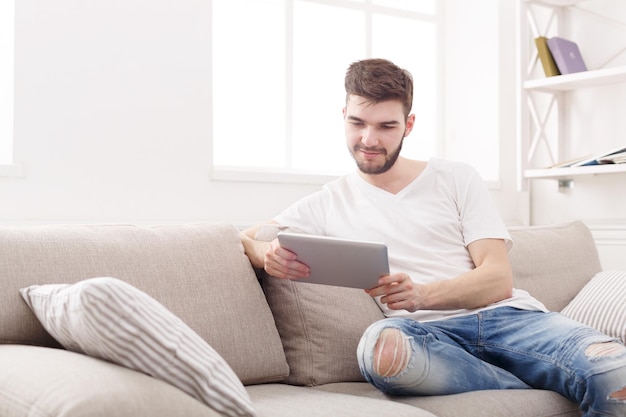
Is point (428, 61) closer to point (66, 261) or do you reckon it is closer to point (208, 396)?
point (66, 261)

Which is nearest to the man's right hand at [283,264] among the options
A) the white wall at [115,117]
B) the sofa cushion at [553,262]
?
the sofa cushion at [553,262]

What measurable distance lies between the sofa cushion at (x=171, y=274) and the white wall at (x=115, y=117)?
0.93m

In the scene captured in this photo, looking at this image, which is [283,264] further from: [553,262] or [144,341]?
[553,262]

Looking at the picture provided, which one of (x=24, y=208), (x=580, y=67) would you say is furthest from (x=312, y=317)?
(x=580, y=67)

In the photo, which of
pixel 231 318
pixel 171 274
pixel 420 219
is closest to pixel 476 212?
pixel 420 219

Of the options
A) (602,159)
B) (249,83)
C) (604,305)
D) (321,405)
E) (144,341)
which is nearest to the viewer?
(144,341)

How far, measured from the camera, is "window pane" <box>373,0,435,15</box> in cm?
411

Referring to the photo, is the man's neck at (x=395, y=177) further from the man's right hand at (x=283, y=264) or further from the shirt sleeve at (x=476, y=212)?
the man's right hand at (x=283, y=264)

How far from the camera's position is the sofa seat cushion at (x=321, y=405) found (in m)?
1.67

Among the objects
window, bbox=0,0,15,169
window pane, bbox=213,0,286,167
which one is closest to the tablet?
window, bbox=0,0,15,169

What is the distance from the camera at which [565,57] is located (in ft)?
12.7

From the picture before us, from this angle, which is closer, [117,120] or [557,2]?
[117,120]

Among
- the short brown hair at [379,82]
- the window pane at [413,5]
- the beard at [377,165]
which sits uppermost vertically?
A: the window pane at [413,5]

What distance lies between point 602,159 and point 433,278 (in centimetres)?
170
